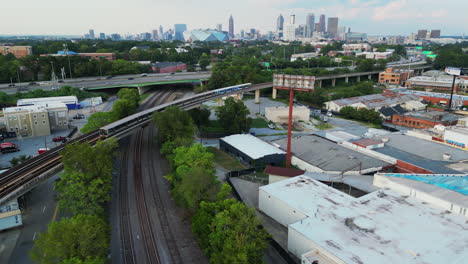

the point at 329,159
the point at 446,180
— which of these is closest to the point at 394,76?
the point at 329,159

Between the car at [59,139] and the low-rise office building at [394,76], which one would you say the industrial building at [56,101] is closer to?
the car at [59,139]

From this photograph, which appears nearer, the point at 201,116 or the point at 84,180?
the point at 84,180

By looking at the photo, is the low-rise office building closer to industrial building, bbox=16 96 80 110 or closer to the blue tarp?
the blue tarp

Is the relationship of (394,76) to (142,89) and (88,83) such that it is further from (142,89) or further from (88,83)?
Result: (88,83)

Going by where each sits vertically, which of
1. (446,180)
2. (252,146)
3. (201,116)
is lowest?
(252,146)

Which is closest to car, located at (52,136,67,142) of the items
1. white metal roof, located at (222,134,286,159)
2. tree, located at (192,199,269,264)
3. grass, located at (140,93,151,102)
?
white metal roof, located at (222,134,286,159)

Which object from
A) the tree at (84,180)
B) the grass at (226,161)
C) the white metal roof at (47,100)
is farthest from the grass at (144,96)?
the tree at (84,180)
